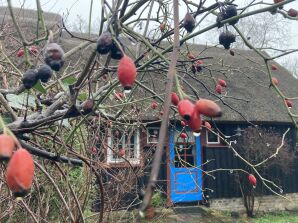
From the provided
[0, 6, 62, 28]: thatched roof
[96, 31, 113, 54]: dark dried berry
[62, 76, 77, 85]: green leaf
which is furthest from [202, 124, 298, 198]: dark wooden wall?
[96, 31, 113, 54]: dark dried berry

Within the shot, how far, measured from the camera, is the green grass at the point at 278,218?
9930 mm

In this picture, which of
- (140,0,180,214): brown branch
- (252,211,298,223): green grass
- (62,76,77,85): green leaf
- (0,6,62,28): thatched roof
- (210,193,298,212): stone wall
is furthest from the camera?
(210,193,298,212): stone wall

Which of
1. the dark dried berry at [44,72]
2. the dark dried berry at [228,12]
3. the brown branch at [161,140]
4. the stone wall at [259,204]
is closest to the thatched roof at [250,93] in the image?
the stone wall at [259,204]

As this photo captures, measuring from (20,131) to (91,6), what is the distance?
823 millimetres

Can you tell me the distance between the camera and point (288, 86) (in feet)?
48.2

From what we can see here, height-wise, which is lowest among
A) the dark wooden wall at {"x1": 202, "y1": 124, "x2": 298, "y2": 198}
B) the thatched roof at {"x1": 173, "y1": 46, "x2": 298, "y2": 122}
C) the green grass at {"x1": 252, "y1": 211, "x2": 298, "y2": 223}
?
the green grass at {"x1": 252, "y1": 211, "x2": 298, "y2": 223}

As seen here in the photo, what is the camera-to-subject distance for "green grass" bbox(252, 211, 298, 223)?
9.93 meters

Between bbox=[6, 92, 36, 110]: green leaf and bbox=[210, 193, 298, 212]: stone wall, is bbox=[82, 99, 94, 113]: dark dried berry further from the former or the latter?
bbox=[210, 193, 298, 212]: stone wall

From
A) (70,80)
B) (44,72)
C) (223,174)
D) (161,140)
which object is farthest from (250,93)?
(161,140)

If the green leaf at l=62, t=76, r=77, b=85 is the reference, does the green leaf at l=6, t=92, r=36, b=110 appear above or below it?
below

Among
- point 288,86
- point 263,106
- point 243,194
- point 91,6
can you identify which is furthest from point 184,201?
point 91,6

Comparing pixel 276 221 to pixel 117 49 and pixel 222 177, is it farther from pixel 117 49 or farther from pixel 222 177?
pixel 117 49

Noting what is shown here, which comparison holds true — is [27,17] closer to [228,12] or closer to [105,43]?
[228,12]

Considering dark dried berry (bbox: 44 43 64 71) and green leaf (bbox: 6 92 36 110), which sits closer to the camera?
dark dried berry (bbox: 44 43 64 71)
